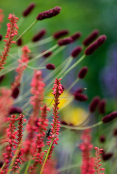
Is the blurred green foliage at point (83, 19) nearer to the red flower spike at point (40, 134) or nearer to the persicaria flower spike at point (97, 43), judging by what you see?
the persicaria flower spike at point (97, 43)

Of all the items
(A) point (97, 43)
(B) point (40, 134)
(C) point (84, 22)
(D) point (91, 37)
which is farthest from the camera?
(C) point (84, 22)

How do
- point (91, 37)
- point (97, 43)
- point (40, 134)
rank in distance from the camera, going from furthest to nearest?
point (91, 37)
point (97, 43)
point (40, 134)

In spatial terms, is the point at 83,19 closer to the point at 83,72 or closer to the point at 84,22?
the point at 84,22

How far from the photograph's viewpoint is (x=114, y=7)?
271 cm

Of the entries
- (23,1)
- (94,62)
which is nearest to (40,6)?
(23,1)

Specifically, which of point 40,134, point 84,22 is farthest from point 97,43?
point 84,22

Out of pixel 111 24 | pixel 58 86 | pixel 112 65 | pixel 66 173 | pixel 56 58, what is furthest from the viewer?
pixel 111 24

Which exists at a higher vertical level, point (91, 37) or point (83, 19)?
point (83, 19)

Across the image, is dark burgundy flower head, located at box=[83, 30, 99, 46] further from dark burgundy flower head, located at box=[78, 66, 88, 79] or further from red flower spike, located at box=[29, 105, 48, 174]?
red flower spike, located at box=[29, 105, 48, 174]

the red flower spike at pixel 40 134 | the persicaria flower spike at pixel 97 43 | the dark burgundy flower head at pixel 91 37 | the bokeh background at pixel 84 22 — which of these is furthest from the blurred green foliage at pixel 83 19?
A: the red flower spike at pixel 40 134

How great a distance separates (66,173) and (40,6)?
233 cm

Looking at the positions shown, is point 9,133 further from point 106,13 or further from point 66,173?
point 106,13

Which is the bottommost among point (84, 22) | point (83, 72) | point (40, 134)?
point (40, 134)

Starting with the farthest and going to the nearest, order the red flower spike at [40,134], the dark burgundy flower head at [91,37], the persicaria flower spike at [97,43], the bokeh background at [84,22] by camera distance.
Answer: the bokeh background at [84,22] < the dark burgundy flower head at [91,37] < the persicaria flower spike at [97,43] < the red flower spike at [40,134]
